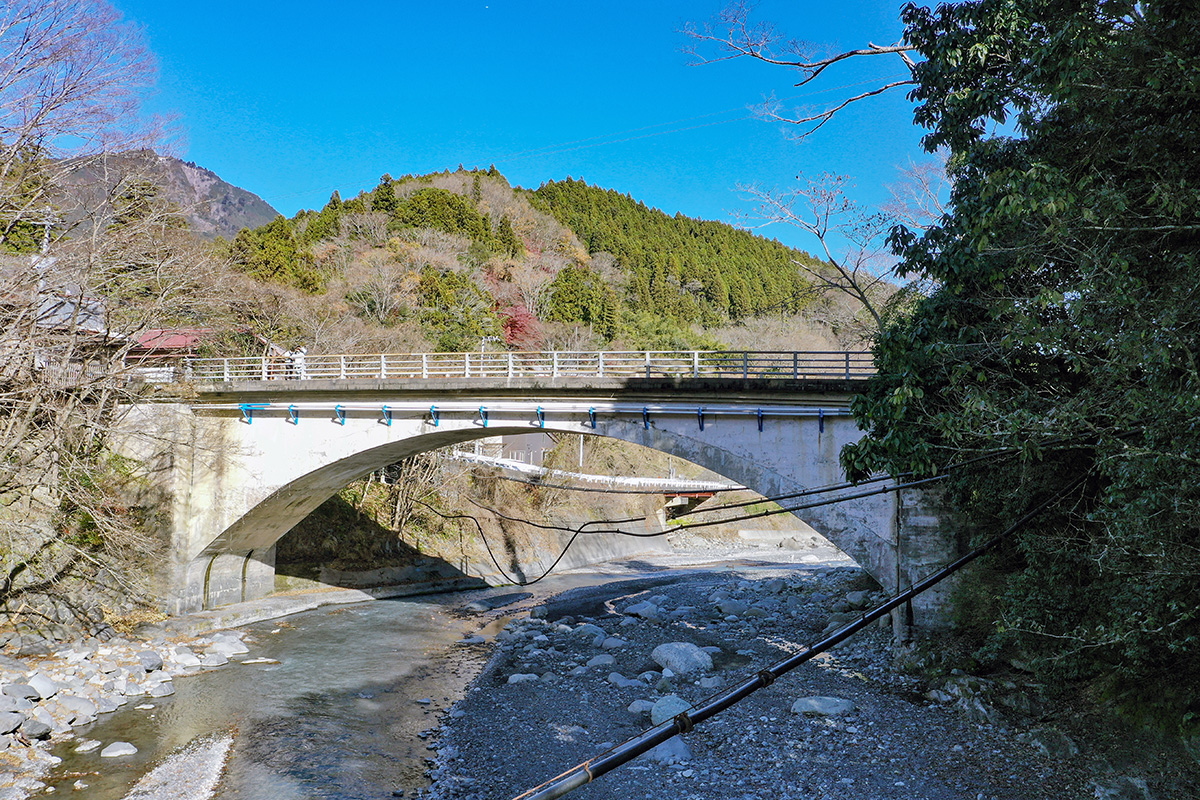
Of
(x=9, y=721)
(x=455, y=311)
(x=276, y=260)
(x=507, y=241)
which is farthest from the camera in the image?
(x=507, y=241)

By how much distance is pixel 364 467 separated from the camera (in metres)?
17.6

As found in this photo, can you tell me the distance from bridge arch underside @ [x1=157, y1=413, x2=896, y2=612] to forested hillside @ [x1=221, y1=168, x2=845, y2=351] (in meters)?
6.03

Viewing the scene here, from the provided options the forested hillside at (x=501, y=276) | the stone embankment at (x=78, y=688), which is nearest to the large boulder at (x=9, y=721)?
the stone embankment at (x=78, y=688)

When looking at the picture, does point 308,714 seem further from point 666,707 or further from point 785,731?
point 785,731

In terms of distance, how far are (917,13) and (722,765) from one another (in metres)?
9.03

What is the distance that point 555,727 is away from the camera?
1007 centimetres

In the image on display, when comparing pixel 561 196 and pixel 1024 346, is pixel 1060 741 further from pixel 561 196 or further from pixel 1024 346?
pixel 561 196

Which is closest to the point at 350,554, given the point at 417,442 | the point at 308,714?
the point at 417,442

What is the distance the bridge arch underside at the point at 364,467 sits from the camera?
11.5 meters

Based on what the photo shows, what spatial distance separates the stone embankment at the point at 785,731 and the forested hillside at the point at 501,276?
30.1 feet

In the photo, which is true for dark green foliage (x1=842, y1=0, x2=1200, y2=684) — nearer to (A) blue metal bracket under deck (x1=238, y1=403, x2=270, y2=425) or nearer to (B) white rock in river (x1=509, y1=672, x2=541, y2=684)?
(B) white rock in river (x1=509, y1=672, x2=541, y2=684)

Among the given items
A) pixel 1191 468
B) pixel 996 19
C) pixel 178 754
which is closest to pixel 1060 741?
pixel 1191 468

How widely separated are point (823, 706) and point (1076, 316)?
5941mm

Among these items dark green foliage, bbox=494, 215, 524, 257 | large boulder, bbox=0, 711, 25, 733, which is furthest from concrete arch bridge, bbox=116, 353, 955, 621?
dark green foliage, bbox=494, 215, 524, 257
